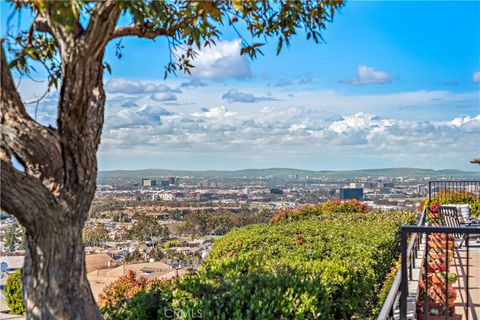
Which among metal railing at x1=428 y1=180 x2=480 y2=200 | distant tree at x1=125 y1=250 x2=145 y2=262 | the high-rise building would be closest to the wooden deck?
metal railing at x1=428 y1=180 x2=480 y2=200

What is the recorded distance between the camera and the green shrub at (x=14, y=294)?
51.9ft

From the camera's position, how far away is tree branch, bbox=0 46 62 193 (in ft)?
8.63

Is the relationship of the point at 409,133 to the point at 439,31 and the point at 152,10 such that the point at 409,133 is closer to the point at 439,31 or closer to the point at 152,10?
the point at 439,31

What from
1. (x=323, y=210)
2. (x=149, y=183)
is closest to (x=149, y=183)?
(x=149, y=183)

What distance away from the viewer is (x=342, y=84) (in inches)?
942

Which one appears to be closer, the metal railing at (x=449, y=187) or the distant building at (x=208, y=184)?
the metal railing at (x=449, y=187)

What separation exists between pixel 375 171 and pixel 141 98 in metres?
21.5

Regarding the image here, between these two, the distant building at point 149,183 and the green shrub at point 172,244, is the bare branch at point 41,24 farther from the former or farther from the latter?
the distant building at point 149,183

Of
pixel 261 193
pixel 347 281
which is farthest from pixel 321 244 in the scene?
pixel 261 193

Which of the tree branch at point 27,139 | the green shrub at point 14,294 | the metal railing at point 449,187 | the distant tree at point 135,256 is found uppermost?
the tree branch at point 27,139

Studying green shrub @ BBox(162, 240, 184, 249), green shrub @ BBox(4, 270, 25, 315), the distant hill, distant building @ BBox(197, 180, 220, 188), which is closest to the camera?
green shrub @ BBox(4, 270, 25, 315)

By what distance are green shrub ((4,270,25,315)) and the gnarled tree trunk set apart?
1394 cm

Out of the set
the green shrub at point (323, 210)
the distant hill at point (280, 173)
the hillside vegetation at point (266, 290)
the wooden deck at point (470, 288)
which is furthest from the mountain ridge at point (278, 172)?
the hillside vegetation at point (266, 290)

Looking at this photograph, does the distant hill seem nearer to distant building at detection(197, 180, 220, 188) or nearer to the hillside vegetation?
distant building at detection(197, 180, 220, 188)
